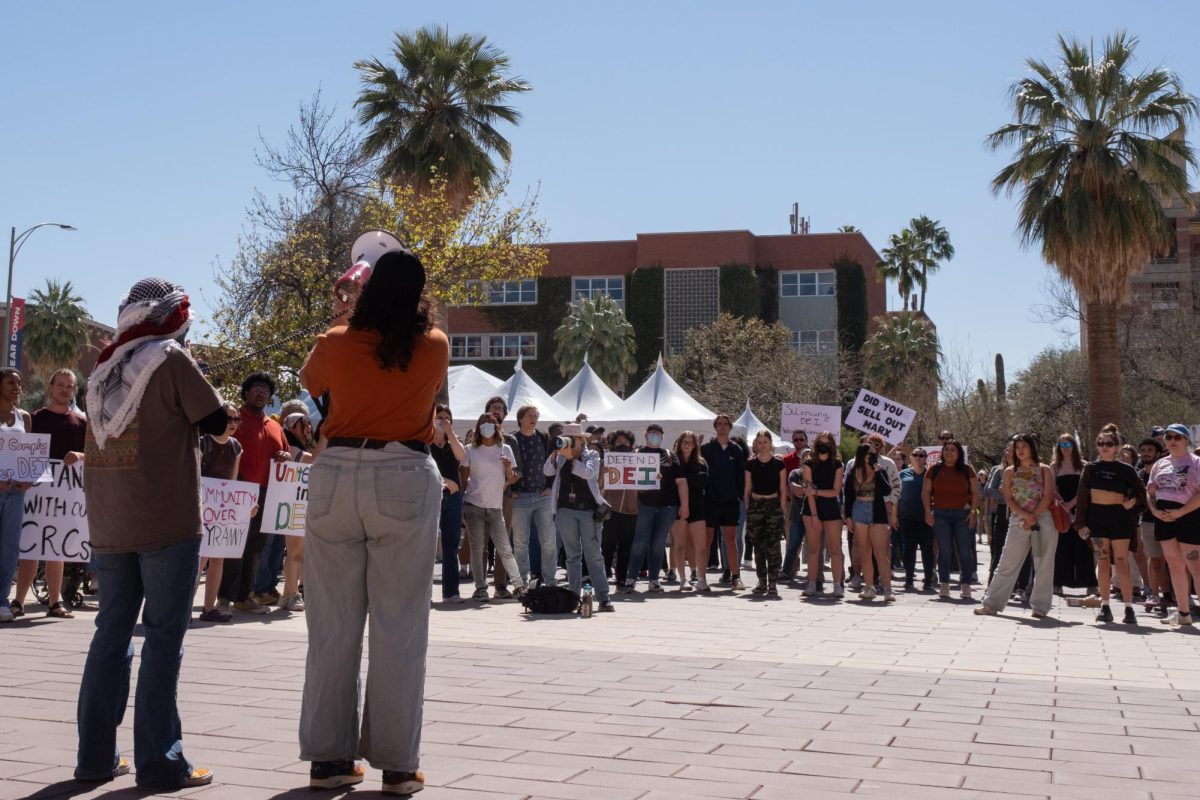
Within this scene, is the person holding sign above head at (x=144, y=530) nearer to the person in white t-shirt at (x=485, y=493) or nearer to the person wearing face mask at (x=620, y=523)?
the person in white t-shirt at (x=485, y=493)

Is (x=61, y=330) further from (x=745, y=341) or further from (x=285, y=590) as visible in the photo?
(x=285, y=590)

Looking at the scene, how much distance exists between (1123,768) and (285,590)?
7.76 m

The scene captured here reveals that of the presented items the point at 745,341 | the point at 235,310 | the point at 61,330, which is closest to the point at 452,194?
the point at 235,310

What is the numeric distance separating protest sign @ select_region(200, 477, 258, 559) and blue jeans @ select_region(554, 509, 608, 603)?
3.41 m

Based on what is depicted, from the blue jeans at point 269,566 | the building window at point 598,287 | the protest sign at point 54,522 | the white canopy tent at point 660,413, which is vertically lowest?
A: the blue jeans at point 269,566

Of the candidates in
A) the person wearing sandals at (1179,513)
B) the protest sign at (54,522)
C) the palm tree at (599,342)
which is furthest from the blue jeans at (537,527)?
the palm tree at (599,342)

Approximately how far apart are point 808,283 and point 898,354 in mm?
7335

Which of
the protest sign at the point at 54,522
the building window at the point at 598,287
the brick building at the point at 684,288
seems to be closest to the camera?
the protest sign at the point at 54,522

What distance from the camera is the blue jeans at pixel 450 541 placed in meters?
12.2

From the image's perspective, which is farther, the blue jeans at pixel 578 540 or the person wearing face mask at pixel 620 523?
the person wearing face mask at pixel 620 523

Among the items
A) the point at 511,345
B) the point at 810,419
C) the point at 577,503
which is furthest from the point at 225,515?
the point at 511,345

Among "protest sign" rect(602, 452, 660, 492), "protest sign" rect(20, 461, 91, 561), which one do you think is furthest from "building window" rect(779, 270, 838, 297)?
"protest sign" rect(20, 461, 91, 561)

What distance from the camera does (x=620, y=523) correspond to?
584 inches

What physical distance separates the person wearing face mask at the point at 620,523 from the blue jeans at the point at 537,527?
124cm
